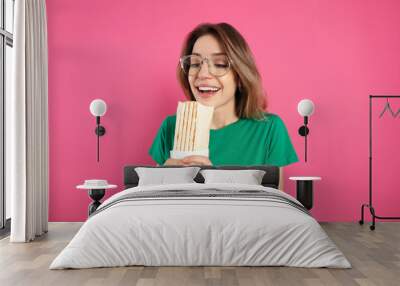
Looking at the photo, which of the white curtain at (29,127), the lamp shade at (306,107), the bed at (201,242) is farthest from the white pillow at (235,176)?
the white curtain at (29,127)

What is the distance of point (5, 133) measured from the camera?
614 centimetres

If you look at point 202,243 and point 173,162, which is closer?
point 202,243

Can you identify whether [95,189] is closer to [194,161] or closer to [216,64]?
[194,161]

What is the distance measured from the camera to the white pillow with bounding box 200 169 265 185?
583cm

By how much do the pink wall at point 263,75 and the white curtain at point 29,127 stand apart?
2.19 ft

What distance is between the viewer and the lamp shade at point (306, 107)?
6.42 meters

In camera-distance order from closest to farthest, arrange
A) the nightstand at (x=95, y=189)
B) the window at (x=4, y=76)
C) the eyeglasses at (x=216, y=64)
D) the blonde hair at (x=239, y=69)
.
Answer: the window at (x=4, y=76) → the nightstand at (x=95, y=189) → the eyeglasses at (x=216, y=64) → the blonde hair at (x=239, y=69)

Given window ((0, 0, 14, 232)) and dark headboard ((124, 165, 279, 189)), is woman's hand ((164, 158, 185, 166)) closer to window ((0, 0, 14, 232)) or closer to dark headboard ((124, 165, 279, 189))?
dark headboard ((124, 165, 279, 189))

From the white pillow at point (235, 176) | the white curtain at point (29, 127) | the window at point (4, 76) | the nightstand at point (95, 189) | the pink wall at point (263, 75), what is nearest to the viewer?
the white curtain at point (29, 127)

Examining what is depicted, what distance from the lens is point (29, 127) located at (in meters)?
5.59

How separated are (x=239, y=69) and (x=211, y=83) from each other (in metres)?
0.37

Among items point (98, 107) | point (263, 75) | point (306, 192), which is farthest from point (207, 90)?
point (306, 192)

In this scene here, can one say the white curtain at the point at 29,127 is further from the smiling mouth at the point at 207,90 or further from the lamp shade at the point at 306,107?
the lamp shade at the point at 306,107

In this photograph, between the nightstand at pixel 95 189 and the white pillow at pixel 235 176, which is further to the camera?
the nightstand at pixel 95 189
